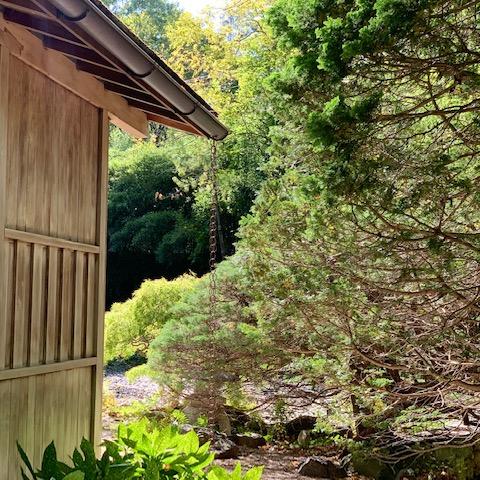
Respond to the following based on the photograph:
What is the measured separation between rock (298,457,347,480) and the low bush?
3.91 meters

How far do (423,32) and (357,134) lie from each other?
1.86ft

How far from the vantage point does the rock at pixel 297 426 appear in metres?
8.12

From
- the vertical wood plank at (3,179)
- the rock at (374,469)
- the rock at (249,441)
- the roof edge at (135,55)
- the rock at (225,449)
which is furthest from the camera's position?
the rock at (249,441)

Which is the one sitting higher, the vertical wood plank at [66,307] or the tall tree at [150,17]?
the tall tree at [150,17]

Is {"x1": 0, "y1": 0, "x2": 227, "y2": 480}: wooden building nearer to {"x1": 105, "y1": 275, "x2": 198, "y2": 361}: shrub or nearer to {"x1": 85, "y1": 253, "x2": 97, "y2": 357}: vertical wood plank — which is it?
{"x1": 85, "y1": 253, "x2": 97, "y2": 357}: vertical wood plank

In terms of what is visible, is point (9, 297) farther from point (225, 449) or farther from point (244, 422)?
point (244, 422)

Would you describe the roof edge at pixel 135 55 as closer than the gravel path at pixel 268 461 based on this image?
Yes

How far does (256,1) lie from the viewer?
1234cm

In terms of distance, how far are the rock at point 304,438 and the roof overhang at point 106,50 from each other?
217 inches

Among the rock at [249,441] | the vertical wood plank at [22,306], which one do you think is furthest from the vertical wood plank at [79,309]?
the rock at [249,441]

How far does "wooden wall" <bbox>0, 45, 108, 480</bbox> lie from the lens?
8.14ft

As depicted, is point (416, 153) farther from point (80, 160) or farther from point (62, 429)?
point (62, 429)

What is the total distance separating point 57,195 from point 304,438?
580 centimetres

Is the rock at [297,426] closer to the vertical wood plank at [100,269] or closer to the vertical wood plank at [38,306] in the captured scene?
the vertical wood plank at [100,269]
